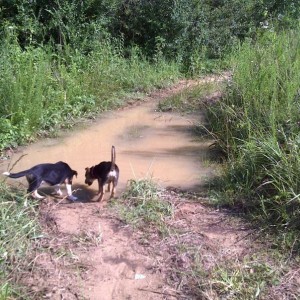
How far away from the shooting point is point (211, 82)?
10.3m

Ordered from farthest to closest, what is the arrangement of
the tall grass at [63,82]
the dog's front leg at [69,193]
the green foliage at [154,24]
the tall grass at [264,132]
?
the green foliage at [154,24], the tall grass at [63,82], the dog's front leg at [69,193], the tall grass at [264,132]

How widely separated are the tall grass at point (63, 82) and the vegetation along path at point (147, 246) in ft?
4.07

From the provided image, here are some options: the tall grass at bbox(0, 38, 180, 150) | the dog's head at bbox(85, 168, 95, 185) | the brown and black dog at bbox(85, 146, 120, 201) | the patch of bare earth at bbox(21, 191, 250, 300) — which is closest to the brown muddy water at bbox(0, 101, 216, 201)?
the dog's head at bbox(85, 168, 95, 185)

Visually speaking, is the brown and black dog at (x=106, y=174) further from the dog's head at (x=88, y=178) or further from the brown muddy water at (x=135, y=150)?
the brown muddy water at (x=135, y=150)

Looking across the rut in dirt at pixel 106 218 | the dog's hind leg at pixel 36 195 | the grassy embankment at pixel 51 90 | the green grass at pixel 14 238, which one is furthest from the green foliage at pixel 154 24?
the green grass at pixel 14 238

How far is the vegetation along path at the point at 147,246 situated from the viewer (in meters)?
4.04

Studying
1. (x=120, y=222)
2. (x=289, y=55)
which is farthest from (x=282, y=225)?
(x=289, y=55)

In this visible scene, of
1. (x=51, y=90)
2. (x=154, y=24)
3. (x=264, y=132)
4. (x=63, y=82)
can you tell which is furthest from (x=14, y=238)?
(x=154, y=24)

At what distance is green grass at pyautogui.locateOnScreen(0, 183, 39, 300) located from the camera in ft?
13.3

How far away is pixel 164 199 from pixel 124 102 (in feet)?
15.3

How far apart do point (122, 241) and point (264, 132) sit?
228 cm

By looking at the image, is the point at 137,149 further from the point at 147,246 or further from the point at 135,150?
the point at 147,246

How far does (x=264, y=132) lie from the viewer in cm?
592

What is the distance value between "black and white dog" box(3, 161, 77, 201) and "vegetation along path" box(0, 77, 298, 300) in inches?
6.3
